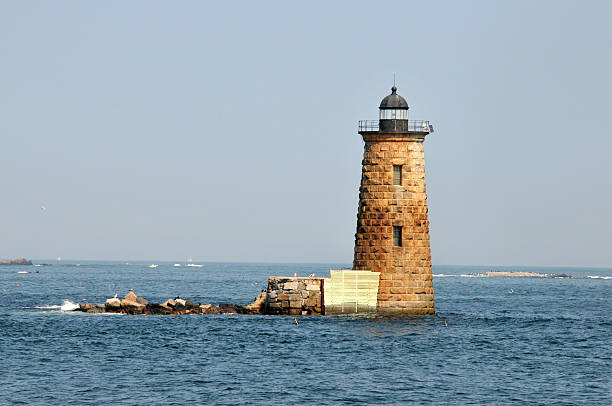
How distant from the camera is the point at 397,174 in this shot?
53188 mm

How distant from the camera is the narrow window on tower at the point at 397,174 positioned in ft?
174

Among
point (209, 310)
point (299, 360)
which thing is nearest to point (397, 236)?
point (299, 360)

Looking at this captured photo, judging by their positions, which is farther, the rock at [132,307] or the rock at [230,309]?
the rock at [132,307]

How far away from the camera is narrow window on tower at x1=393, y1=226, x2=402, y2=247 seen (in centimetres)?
5291

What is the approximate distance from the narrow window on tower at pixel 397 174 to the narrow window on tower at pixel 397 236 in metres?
2.49

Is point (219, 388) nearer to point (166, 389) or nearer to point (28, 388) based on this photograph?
point (166, 389)

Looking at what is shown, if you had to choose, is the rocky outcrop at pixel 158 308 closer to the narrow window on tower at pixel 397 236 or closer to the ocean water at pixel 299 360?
the ocean water at pixel 299 360

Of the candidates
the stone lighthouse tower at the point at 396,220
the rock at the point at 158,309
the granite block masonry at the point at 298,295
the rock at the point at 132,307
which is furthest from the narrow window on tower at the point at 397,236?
the rock at the point at 132,307

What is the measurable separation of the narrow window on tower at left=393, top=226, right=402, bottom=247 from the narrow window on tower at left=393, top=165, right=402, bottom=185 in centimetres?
249

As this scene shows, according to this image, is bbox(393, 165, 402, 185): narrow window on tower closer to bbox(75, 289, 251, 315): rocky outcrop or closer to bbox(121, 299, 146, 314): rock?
bbox(75, 289, 251, 315): rocky outcrop

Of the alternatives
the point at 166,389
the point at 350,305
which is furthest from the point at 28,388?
the point at 350,305

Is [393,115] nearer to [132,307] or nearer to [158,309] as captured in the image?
[158,309]

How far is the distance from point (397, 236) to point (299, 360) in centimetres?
1299

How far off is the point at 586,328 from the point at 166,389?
33659 millimetres
